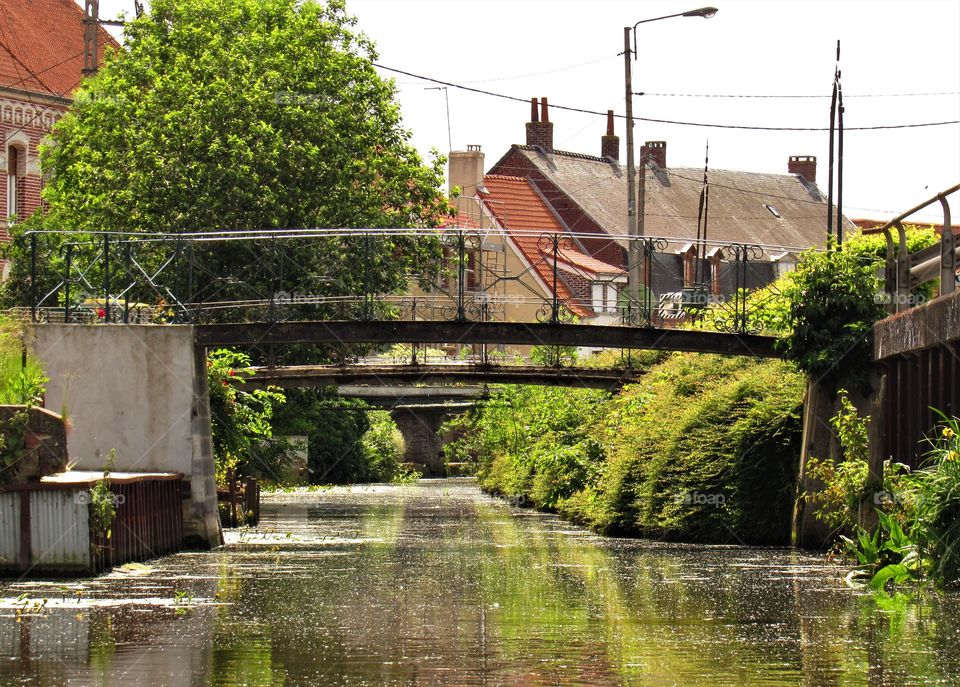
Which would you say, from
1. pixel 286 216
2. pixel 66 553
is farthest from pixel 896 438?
pixel 286 216

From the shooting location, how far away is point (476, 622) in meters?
18.0

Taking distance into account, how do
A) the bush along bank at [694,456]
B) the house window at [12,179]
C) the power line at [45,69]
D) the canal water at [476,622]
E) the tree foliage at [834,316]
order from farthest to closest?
1. the house window at [12,179]
2. the power line at [45,69]
3. the bush along bank at [694,456]
4. the tree foliage at [834,316]
5. the canal water at [476,622]

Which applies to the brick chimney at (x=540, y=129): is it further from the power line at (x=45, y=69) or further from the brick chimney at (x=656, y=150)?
the power line at (x=45, y=69)

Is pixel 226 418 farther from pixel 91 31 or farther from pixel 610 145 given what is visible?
pixel 610 145

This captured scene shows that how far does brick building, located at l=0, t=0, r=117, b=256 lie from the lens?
65.6m

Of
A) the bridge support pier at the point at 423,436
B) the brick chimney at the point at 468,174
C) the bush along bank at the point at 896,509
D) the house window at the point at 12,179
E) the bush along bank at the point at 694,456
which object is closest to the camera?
the bush along bank at the point at 896,509

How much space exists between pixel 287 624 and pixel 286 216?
101 feet

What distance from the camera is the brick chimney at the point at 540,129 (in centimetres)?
7962

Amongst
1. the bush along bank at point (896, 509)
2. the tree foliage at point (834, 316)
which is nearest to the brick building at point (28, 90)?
the tree foliage at point (834, 316)

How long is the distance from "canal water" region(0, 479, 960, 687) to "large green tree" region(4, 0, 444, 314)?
19.2 metres

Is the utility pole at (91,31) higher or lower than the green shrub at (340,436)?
higher

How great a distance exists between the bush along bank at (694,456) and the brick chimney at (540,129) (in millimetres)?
39801

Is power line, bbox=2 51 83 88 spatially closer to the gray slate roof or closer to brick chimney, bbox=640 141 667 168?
the gray slate roof

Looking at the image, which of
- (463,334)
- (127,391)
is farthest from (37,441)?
(463,334)
